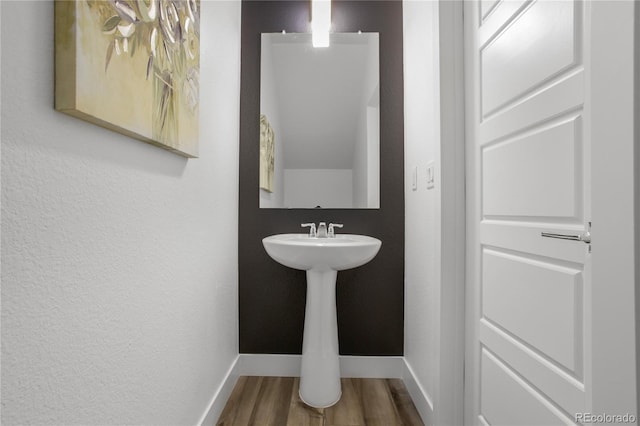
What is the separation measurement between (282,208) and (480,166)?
42.4 inches

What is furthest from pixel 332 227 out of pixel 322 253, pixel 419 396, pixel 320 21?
pixel 320 21

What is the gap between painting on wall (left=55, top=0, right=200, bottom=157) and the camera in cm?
53

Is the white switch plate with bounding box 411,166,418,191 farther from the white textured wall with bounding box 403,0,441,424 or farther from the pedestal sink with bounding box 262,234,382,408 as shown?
the pedestal sink with bounding box 262,234,382,408

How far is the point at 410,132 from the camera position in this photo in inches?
66.3

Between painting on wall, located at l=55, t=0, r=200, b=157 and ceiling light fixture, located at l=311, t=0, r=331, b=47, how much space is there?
84cm

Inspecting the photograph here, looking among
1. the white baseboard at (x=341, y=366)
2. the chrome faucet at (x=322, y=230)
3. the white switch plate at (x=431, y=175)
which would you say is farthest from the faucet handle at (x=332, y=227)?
the white baseboard at (x=341, y=366)

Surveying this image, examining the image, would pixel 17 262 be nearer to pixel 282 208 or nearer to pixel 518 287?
pixel 518 287

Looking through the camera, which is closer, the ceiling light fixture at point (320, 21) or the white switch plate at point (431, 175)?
the white switch plate at point (431, 175)

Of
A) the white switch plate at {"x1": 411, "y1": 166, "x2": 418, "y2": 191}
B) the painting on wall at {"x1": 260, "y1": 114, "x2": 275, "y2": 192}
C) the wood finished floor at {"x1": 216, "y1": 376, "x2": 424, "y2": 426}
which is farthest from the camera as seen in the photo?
the painting on wall at {"x1": 260, "y1": 114, "x2": 275, "y2": 192}

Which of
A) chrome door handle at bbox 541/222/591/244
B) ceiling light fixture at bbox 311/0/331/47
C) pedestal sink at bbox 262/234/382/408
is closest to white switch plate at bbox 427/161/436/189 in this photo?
pedestal sink at bbox 262/234/382/408

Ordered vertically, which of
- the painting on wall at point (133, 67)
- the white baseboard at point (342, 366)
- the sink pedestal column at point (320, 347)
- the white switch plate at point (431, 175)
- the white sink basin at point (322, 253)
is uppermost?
the painting on wall at point (133, 67)

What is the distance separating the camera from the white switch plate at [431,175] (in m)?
1.31

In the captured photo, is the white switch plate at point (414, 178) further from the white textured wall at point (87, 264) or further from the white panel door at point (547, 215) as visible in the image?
the white textured wall at point (87, 264)

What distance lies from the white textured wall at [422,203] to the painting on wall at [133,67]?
953mm
